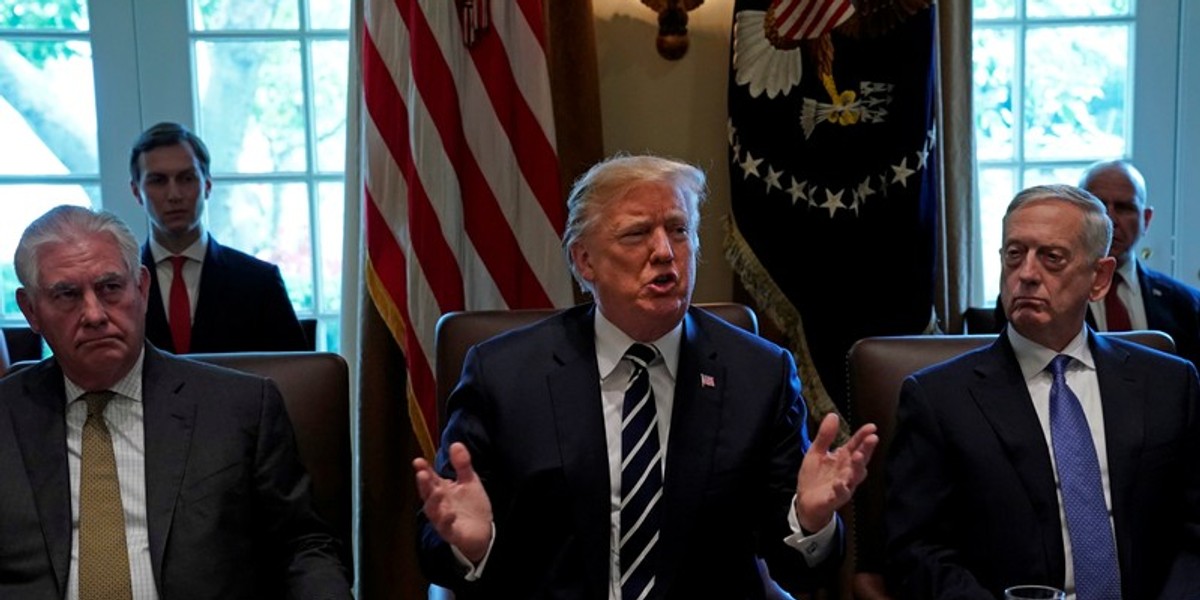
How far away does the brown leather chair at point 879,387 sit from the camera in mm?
2463

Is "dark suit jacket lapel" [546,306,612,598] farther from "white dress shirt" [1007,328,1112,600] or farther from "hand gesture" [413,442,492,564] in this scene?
"white dress shirt" [1007,328,1112,600]

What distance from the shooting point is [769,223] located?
139 inches

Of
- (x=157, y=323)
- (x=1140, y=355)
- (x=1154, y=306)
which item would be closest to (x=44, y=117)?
(x=157, y=323)

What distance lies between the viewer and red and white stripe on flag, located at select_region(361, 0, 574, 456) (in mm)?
3428

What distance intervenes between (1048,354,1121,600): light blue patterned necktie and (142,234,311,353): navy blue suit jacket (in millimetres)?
2025

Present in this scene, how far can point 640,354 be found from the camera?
2.25 meters

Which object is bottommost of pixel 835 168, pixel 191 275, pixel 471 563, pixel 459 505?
pixel 471 563

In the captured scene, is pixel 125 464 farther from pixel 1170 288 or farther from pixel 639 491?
pixel 1170 288

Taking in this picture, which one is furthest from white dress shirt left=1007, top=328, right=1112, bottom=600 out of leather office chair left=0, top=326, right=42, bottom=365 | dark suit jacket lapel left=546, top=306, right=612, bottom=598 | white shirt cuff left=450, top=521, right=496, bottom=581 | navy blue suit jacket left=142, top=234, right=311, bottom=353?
→ leather office chair left=0, top=326, right=42, bottom=365

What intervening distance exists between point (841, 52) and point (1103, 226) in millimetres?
1257

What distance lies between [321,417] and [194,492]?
0.32m

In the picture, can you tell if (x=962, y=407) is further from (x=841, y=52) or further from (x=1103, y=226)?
(x=841, y=52)

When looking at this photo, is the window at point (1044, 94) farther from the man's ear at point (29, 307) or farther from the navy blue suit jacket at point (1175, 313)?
the man's ear at point (29, 307)

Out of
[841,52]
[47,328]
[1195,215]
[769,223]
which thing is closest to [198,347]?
[47,328]
